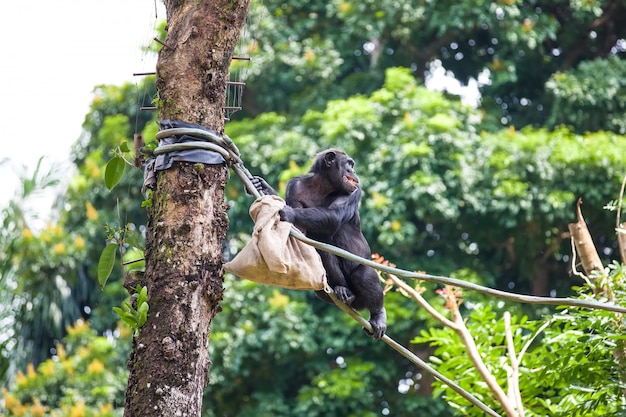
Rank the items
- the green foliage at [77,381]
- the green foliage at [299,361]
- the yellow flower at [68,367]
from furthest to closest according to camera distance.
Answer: the yellow flower at [68,367], the green foliage at [299,361], the green foliage at [77,381]

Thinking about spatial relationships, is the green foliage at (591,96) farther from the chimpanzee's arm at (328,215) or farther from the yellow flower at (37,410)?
the chimpanzee's arm at (328,215)

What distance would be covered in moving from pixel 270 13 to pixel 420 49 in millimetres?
2618

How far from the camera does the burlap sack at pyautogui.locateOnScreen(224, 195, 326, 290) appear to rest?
3.61 metres

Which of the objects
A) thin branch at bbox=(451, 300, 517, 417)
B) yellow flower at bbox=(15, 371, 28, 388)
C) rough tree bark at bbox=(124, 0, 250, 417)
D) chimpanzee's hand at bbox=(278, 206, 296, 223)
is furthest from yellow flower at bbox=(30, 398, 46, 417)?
rough tree bark at bbox=(124, 0, 250, 417)

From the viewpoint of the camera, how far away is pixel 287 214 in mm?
4172

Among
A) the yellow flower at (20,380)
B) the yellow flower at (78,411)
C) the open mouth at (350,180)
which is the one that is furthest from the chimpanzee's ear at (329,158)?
the yellow flower at (20,380)

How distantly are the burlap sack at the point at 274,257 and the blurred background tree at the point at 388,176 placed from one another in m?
6.91

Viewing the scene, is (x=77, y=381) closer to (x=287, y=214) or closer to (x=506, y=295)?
(x=287, y=214)

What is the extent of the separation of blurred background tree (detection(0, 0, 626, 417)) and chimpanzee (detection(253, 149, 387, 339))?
5.58 metres

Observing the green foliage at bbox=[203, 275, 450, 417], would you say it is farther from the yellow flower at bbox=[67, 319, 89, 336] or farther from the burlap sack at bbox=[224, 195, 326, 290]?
the burlap sack at bbox=[224, 195, 326, 290]

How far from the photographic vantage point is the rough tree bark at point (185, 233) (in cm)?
331

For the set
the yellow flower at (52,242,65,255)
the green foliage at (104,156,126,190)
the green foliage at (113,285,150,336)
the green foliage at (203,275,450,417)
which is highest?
the green foliage at (104,156,126,190)

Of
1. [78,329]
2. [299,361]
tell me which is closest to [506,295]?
[299,361]

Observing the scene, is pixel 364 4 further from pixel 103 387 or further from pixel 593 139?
pixel 103 387
